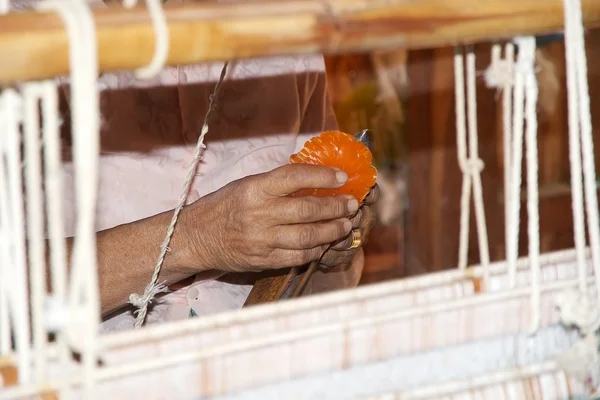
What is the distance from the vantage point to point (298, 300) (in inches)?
21.8

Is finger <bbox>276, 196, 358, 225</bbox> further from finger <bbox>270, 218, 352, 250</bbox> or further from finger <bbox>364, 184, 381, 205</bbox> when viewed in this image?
finger <bbox>364, 184, 381, 205</bbox>

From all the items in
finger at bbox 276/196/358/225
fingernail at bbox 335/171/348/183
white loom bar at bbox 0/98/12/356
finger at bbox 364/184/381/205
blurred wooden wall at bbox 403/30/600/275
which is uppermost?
blurred wooden wall at bbox 403/30/600/275

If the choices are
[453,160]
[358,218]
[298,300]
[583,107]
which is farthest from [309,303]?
[453,160]

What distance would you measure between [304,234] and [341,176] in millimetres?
91

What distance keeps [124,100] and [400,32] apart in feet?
2.56

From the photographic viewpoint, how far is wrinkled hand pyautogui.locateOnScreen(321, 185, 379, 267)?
1143mm

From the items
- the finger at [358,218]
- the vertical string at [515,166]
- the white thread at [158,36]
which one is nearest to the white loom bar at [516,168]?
the vertical string at [515,166]

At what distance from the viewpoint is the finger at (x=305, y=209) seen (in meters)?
0.97

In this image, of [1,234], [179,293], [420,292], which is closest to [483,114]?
[179,293]

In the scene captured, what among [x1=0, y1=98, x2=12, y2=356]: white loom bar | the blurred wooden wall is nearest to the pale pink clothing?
[x1=0, y1=98, x2=12, y2=356]: white loom bar

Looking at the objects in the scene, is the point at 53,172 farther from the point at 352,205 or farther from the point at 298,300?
the point at 352,205

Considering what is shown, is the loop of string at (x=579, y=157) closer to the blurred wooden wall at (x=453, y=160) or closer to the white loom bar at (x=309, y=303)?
the white loom bar at (x=309, y=303)

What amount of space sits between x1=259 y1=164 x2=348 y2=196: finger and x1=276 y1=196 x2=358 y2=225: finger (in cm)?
2

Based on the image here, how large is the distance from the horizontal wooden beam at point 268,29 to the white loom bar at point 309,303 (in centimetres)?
18
